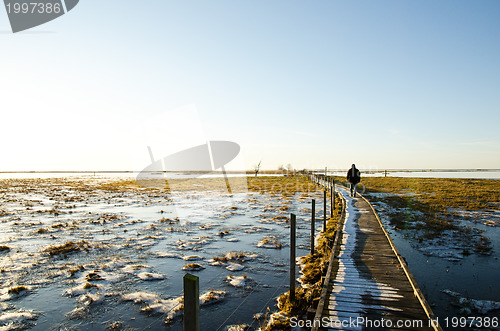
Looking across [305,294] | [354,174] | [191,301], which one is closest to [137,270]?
[305,294]

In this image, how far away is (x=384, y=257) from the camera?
9344mm

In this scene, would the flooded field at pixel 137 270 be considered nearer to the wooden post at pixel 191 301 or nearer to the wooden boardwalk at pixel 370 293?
the wooden boardwalk at pixel 370 293

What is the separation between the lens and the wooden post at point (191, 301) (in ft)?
11.5

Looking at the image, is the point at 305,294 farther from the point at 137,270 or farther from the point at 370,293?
the point at 137,270

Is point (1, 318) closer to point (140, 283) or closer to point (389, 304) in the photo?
point (140, 283)

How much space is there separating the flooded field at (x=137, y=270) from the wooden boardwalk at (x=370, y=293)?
1870mm

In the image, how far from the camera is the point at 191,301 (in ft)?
11.8

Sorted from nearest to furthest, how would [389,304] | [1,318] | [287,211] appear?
[389,304] → [1,318] → [287,211]

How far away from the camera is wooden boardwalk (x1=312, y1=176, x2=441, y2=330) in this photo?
5523mm

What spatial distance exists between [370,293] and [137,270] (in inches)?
314

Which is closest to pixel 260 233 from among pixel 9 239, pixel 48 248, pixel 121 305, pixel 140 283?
pixel 140 283

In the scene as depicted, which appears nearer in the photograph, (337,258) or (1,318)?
(1,318)

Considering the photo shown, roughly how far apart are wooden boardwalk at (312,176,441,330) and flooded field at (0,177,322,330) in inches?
73.6

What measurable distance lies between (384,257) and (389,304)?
11.4 feet
